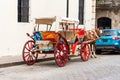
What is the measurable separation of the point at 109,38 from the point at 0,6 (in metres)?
7.30

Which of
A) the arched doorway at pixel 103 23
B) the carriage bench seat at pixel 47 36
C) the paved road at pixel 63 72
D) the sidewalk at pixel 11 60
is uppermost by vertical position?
the arched doorway at pixel 103 23

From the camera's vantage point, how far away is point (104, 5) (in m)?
33.6

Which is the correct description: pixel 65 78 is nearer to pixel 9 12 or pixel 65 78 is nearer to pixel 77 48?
pixel 77 48

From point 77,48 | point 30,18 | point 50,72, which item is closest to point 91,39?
point 77,48

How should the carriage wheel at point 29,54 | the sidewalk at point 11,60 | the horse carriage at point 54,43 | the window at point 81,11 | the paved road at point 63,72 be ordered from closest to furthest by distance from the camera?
the paved road at point 63,72 < the sidewalk at point 11,60 < the horse carriage at point 54,43 < the carriage wheel at point 29,54 < the window at point 81,11

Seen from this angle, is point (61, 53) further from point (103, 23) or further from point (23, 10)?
point (103, 23)

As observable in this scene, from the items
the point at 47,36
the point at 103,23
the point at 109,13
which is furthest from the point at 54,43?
the point at 103,23

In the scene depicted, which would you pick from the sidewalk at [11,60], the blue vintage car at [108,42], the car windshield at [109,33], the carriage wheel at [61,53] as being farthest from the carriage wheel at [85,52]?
the car windshield at [109,33]

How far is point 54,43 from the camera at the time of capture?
646 inches

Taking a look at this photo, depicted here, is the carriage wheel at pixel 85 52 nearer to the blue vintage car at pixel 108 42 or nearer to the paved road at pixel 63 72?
the paved road at pixel 63 72

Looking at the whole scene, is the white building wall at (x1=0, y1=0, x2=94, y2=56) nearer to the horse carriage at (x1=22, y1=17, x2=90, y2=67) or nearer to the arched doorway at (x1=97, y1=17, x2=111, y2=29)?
the horse carriage at (x1=22, y1=17, x2=90, y2=67)

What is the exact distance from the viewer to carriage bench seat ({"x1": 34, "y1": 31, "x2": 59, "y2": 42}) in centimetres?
1634

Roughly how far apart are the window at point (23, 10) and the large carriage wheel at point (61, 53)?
3987 mm

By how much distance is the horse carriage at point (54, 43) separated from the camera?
16.3 metres
